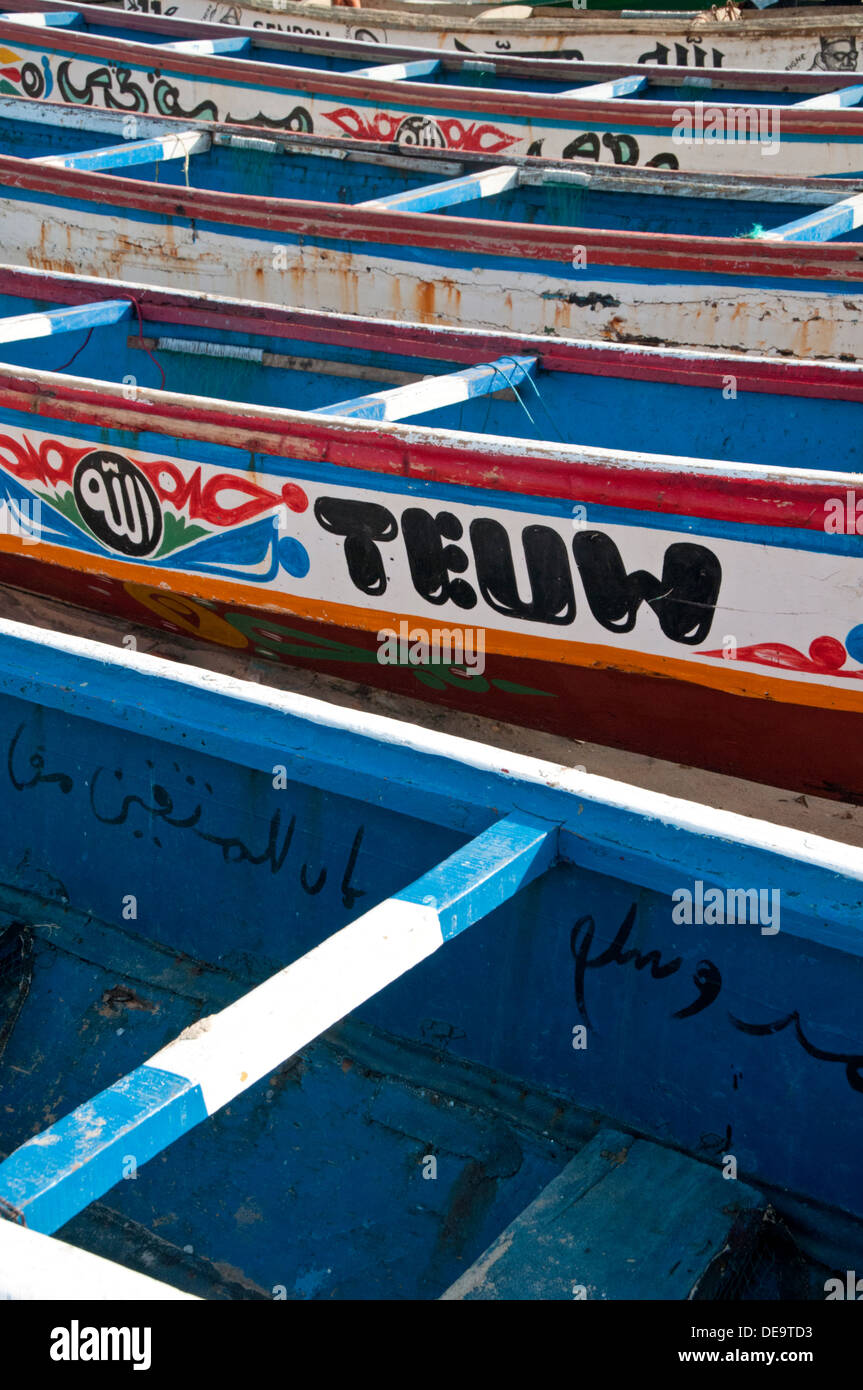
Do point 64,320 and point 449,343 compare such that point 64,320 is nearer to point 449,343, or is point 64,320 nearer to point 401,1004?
point 449,343

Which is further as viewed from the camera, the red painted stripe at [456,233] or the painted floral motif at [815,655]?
the red painted stripe at [456,233]

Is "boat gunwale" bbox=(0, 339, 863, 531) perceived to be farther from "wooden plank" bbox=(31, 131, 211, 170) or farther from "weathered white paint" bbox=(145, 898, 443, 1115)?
"wooden plank" bbox=(31, 131, 211, 170)

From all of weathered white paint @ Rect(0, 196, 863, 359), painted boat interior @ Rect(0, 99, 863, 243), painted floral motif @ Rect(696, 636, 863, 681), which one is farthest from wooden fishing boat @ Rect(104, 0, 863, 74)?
painted floral motif @ Rect(696, 636, 863, 681)

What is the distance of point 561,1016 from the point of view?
2.55 m

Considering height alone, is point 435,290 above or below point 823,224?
below

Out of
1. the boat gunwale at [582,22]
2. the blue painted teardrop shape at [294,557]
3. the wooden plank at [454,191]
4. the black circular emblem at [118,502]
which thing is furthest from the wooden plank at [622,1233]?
the boat gunwale at [582,22]

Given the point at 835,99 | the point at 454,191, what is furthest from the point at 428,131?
the point at 835,99

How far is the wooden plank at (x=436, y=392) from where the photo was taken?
13.7 ft

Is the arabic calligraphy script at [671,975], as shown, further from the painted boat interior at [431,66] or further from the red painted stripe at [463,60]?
the red painted stripe at [463,60]

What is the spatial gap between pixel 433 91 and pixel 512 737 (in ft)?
18.3

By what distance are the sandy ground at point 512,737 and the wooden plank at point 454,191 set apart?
8.52ft

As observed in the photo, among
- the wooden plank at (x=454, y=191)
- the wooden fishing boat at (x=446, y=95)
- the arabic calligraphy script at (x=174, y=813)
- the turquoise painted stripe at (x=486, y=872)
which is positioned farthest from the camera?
the wooden fishing boat at (x=446, y=95)

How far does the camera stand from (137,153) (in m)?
7.30
